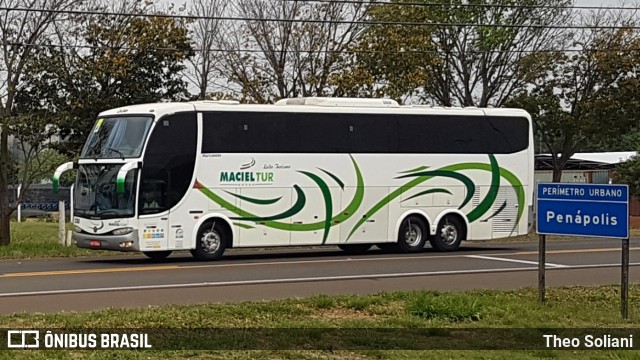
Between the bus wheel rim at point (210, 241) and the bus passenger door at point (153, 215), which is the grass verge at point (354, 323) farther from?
the bus wheel rim at point (210, 241)

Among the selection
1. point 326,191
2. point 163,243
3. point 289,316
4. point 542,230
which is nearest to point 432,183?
point 326,191

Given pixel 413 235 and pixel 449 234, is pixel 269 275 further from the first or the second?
pixel 449 234

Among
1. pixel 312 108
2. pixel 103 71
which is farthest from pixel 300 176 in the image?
pixel 103 71

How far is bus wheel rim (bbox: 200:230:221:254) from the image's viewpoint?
21.1 meters

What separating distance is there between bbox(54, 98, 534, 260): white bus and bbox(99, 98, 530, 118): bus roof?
0.11ft

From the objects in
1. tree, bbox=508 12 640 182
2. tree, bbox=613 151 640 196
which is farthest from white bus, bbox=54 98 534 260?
tree, bbox=613 151 640 196

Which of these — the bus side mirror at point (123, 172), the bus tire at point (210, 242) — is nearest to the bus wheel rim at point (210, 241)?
the bus tire at point (210, 242)

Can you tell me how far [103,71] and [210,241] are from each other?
10841 millimetres

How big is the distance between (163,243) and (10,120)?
7852mm

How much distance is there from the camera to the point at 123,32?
3067 cm

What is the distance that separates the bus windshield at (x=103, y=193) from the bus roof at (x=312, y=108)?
131cm

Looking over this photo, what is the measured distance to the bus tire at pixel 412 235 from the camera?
23.2 metres

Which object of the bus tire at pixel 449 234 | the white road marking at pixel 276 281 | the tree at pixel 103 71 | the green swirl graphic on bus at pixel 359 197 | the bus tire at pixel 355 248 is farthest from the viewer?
the tree at pixel 103 71

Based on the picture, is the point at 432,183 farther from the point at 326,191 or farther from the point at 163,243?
the point at 163,243
